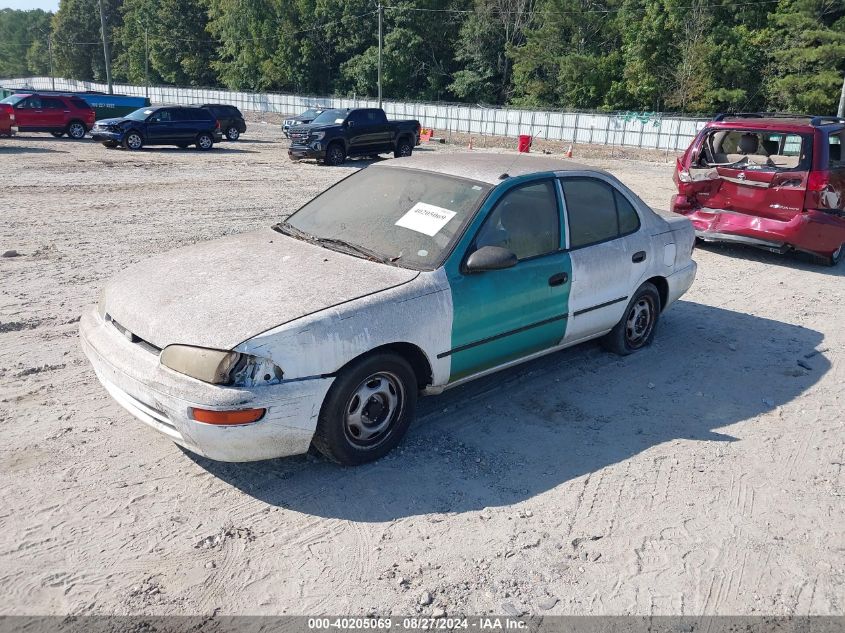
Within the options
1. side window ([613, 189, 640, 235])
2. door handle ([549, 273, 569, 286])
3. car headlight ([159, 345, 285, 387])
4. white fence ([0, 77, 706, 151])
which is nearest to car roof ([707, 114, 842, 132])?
side window ([613, 189, 640, 235])

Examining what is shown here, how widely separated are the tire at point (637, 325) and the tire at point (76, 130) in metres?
25.6

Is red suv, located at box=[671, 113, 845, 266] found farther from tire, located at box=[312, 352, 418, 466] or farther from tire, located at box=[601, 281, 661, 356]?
tire, located at box=[312, 352, 418, 466]

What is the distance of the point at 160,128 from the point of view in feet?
78.2

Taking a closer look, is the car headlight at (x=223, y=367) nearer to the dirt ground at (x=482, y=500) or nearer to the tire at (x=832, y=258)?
the dirt ground at (x=482, y=500)

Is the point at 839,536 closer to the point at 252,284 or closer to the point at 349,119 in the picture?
the point at 252,284

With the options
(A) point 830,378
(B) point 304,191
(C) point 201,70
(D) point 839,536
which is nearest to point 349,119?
(B) point 304,191

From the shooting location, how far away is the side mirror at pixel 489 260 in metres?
4.31

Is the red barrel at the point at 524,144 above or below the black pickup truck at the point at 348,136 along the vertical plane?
below

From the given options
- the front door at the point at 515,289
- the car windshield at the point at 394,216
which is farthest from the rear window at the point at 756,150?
the car windshield at the point at 394,216

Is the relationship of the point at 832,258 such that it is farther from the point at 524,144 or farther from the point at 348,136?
the point at 524,144

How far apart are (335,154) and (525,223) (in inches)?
720

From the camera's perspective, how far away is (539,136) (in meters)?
42.3

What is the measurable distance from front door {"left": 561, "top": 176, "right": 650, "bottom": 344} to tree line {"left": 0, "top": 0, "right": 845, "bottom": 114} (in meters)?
43.7

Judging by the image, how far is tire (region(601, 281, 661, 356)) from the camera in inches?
234
